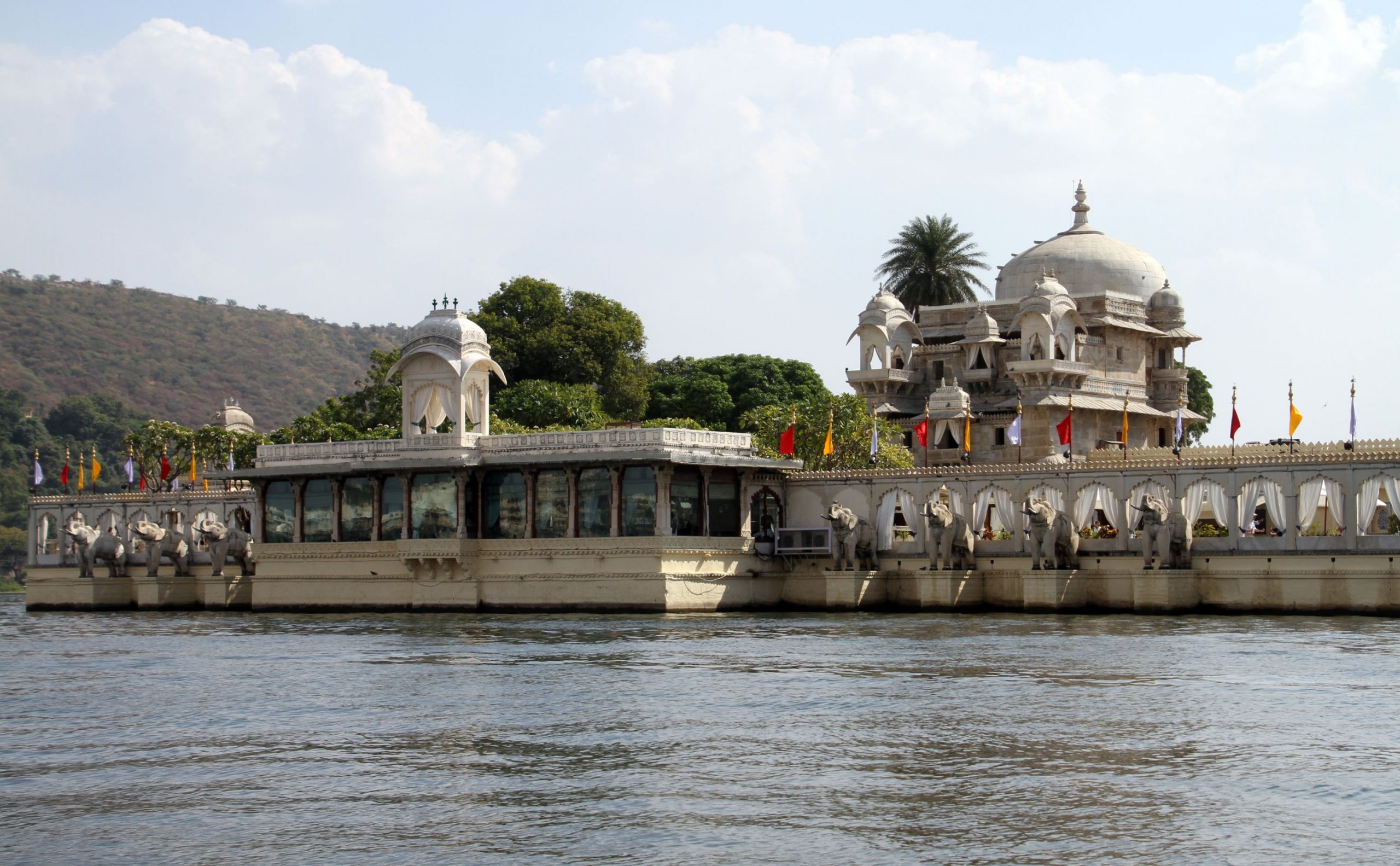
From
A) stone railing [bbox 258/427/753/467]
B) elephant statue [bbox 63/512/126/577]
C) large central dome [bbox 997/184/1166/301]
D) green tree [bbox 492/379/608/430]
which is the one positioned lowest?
elephant statue [bbox 63/512/126/577]

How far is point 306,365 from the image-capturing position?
18512 cm

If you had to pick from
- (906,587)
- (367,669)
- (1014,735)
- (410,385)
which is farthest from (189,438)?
(1014,735)

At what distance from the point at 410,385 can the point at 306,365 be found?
132 m

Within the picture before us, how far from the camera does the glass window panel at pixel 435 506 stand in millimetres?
55031

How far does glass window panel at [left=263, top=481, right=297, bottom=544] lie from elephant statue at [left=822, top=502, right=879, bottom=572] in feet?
61.1

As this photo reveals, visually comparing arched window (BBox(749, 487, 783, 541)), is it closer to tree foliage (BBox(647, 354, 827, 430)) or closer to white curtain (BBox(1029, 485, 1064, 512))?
white curtain (BBox(1029, 485, 1064, 512))

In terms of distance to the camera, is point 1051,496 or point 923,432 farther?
point 923,432

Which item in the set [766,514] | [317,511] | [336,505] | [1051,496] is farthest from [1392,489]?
[317,511]

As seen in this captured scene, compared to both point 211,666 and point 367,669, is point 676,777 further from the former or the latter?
point 211,666

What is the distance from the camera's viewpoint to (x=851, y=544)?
52469 millimetres

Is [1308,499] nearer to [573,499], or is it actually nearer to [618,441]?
[618,441]

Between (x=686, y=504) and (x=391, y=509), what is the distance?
998 centimetres

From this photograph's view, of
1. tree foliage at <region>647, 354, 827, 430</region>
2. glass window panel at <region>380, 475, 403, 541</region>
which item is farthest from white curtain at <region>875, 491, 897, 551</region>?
tree foliage at <region>647, 354, 827, 430</region>

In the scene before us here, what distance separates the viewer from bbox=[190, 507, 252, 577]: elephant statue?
204 ft
